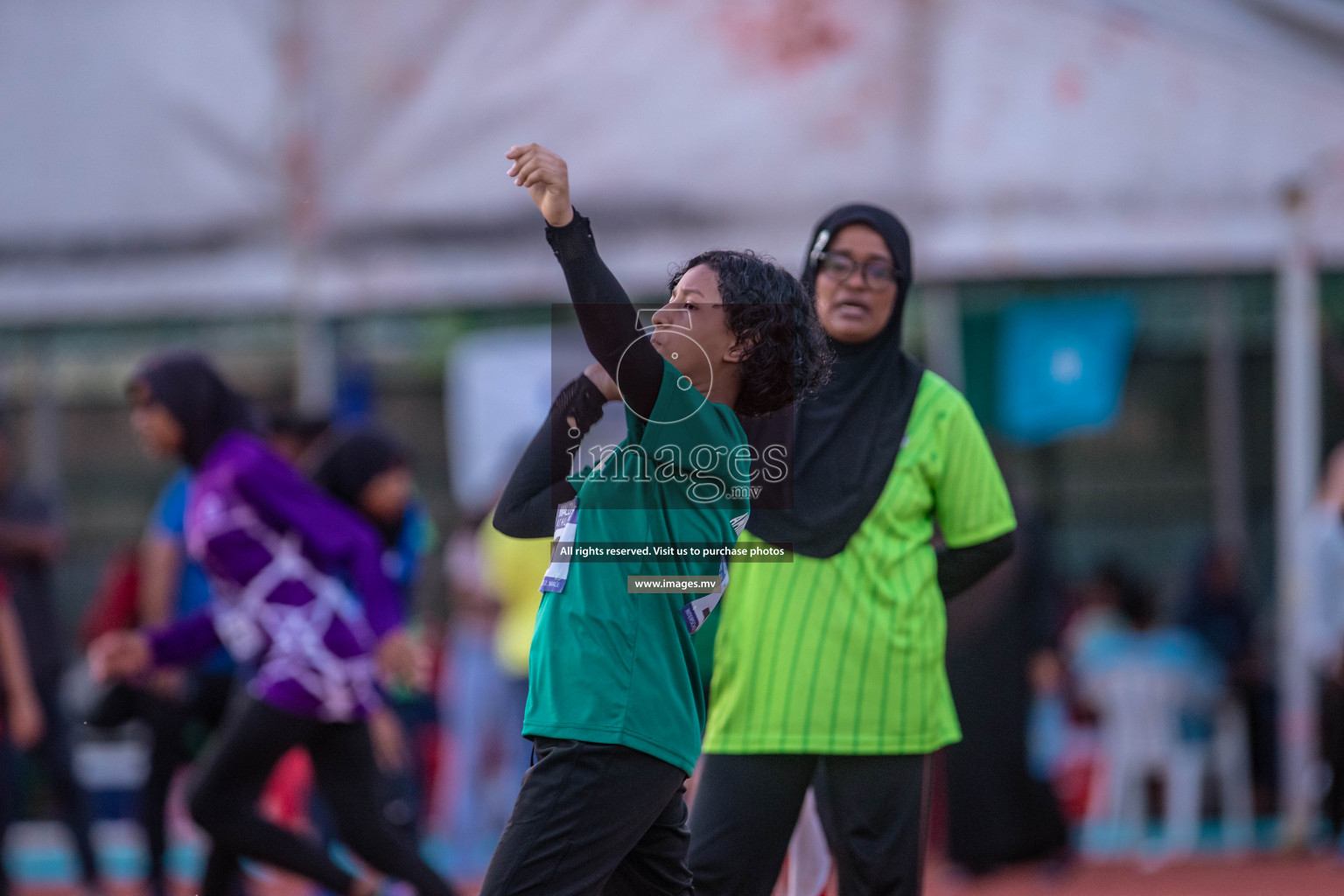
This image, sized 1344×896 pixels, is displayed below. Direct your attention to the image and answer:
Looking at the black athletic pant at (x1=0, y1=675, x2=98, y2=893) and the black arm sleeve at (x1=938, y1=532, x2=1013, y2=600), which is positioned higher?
the black arm sleeve at (x1=938, y1=532, x2=1013, y2=600)

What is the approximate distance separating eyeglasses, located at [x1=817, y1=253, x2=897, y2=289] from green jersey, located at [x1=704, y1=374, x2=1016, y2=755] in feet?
0.91

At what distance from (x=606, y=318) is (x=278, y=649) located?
7.89 feet

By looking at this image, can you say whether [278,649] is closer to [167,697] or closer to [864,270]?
[167,697]

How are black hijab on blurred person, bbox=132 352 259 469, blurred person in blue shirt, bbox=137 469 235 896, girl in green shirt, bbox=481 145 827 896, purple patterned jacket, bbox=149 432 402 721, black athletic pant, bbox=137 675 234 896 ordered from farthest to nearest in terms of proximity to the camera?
black athletic pant, bbox=137 675 234 896
blurred person in blue shirt, bbox=137 469 235 896
black hijab on blurred person, bbox=132 352 259 469
purple patterned jacket, bbox=149 432 402 721
girl in green shirt, bbox=481 145 827 896

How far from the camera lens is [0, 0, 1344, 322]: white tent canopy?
714cm

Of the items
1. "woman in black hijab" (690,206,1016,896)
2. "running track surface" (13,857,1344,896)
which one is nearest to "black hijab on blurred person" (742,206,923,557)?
"woman in black hijab" (690,206,1016,896)

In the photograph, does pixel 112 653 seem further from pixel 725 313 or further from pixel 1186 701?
pixel 1186 701

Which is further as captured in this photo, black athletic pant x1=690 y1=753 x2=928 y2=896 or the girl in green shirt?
black athletic pant x1=690 y1=753 x2=928 y2=896

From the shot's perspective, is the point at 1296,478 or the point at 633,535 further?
the point at 1296,478

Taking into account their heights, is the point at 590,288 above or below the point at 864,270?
below

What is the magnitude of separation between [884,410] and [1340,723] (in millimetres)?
4632

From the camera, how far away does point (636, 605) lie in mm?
2525

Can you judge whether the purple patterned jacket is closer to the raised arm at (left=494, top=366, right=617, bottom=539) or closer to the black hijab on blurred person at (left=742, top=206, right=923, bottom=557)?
the black hijab on blurred person at (left=742, top=206, right=923, bottom=557)

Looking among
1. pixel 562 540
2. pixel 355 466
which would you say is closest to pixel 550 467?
pixel 562 540
